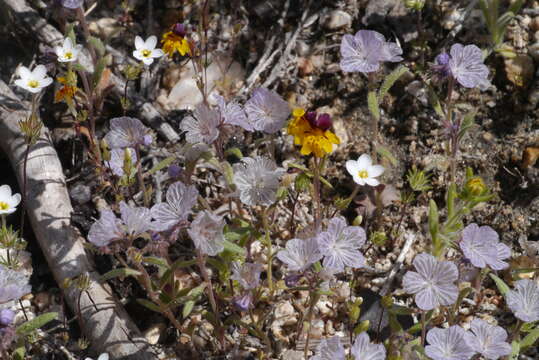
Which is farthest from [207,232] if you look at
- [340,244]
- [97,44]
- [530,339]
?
[97,44]

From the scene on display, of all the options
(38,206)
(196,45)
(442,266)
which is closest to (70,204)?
(38,206)

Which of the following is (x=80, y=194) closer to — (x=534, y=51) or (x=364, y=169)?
(x=364, y=169)

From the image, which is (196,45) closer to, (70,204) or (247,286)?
(70,204)

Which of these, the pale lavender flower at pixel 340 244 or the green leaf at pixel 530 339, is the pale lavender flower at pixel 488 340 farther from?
the pale lavender flower at pixel 340 244

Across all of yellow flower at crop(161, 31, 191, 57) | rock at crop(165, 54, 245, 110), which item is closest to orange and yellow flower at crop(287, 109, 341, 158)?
yellow flower at crop(161, 31, 191, 57)

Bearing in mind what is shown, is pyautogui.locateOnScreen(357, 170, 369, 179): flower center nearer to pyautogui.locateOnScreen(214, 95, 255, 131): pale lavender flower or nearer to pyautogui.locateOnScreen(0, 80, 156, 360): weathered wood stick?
pyautogui.locateOnScreen(214, 95, 255, 131): pale lavender flower

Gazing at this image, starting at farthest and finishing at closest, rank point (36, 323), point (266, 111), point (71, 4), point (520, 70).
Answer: point (520, 70) < point (71, 4) < point (266, 111) < point (36, 323)

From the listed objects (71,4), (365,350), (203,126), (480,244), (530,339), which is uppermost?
(71,4)

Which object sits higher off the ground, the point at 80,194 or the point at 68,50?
the point at 68,50
